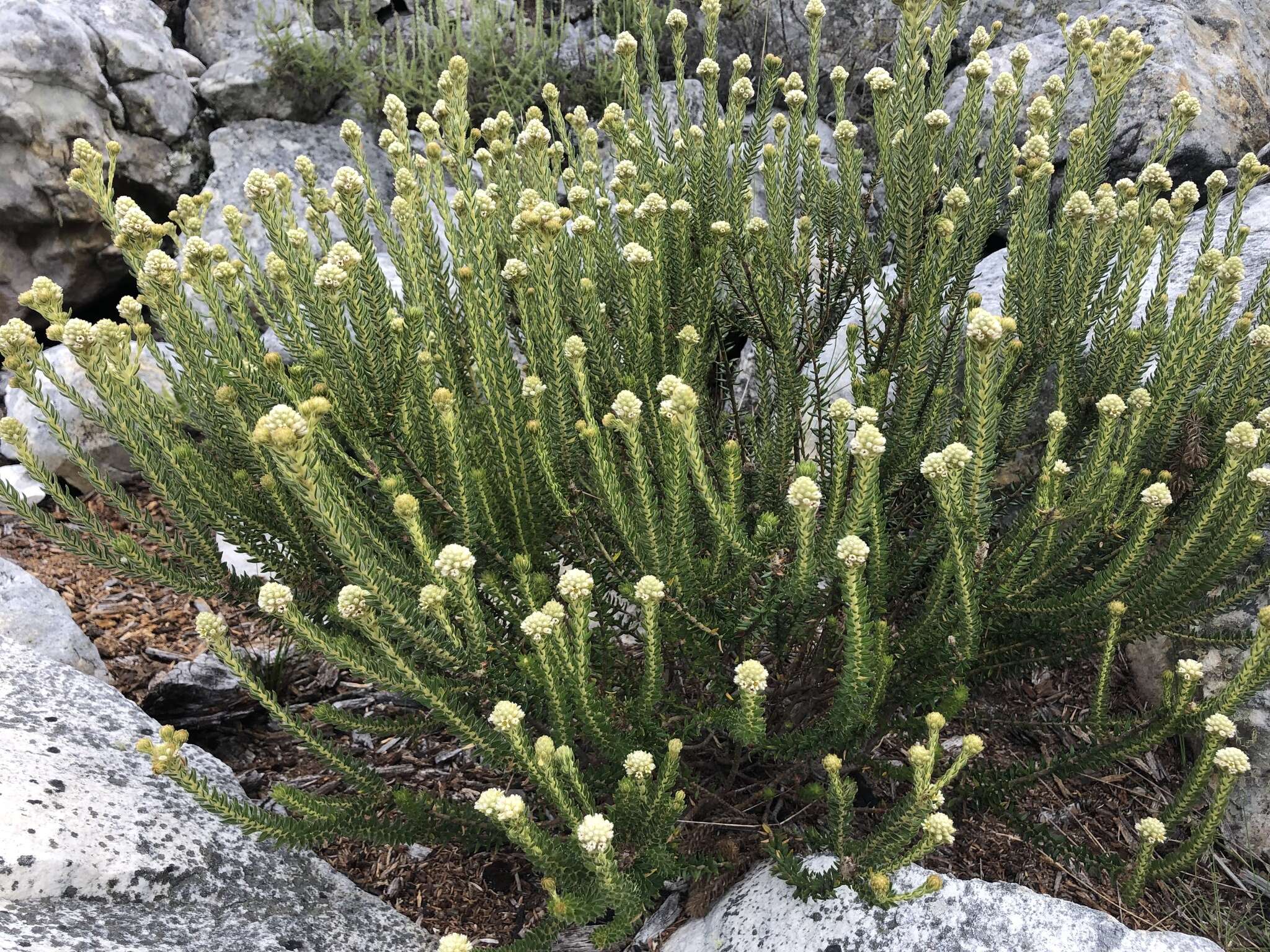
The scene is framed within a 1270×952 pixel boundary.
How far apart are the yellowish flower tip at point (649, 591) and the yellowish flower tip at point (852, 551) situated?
42 centimetres

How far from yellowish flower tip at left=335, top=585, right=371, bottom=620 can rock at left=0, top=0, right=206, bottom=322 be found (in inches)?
208

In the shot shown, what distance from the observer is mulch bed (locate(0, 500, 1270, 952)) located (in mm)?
2572

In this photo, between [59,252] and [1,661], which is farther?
[59,252]

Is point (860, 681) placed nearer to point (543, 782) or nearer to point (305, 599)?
point (543, 782)

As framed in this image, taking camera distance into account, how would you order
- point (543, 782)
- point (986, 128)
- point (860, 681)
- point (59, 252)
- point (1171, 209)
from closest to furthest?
point (543, 782) → point (860, 681) → point (1171, 209) → point (986, 128) → point (59, 252)

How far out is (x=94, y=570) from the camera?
429cm

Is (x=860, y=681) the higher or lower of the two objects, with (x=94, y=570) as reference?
higher

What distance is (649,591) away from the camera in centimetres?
202

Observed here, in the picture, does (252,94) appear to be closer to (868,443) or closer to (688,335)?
(688,335)

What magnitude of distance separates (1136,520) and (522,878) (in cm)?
224

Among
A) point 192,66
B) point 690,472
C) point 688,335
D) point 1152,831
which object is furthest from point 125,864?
point 192,66

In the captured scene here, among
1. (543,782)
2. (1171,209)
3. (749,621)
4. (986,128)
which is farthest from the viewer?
(986,128)

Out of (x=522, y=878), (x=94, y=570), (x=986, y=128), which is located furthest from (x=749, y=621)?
(x=986, y=128)

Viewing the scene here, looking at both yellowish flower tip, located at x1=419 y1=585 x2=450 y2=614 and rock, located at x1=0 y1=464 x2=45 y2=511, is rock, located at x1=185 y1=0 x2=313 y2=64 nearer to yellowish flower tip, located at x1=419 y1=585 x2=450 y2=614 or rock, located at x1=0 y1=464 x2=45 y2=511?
rock, located at x1=0 y1=464 x2=45 y2=511
